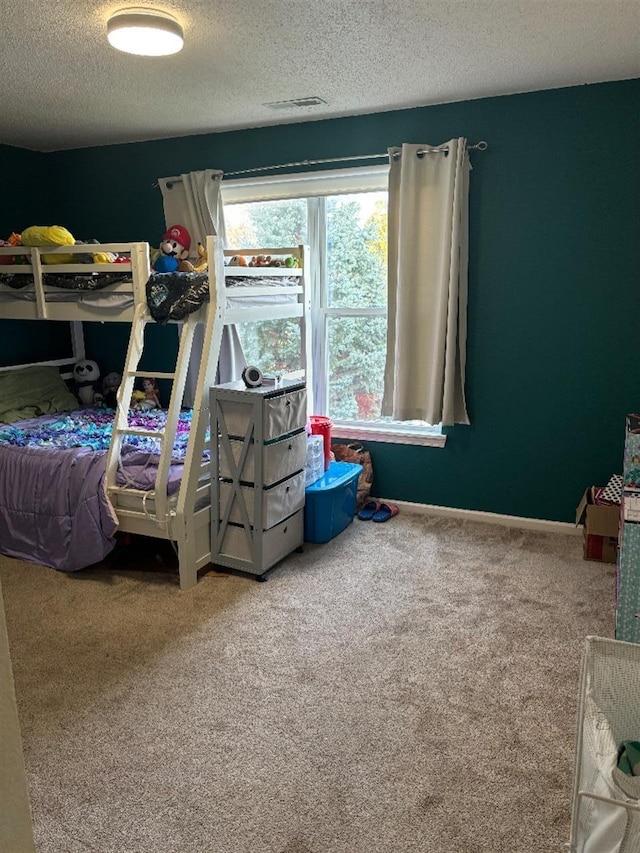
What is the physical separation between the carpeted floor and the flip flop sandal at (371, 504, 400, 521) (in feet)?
1.57

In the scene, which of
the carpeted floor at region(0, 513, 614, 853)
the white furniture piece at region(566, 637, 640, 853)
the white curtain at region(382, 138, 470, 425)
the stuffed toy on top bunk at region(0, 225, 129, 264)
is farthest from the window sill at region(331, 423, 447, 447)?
the white furniture piece at region(566, 637, 640, 853)

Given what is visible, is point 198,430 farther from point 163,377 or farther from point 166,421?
point 163,377

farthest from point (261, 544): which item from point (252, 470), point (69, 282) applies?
point (69, 282)

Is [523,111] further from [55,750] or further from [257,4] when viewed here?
[55,750]

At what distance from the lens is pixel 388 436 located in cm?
408

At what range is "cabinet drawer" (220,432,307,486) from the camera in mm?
3051

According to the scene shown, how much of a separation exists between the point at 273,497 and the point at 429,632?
37.7 inches

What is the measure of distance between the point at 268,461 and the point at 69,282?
1.52m

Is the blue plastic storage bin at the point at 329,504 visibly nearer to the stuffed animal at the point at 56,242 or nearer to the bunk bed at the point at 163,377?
the bunk bed at the point at 163,377

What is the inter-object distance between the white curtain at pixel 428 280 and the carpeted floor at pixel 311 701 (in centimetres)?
93

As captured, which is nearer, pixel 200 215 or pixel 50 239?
pixel 50 239

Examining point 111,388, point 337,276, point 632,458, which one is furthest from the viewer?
point 111,388

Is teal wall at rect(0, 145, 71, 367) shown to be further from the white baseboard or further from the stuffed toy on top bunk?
the white baseboard

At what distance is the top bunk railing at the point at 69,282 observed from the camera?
125 inches
